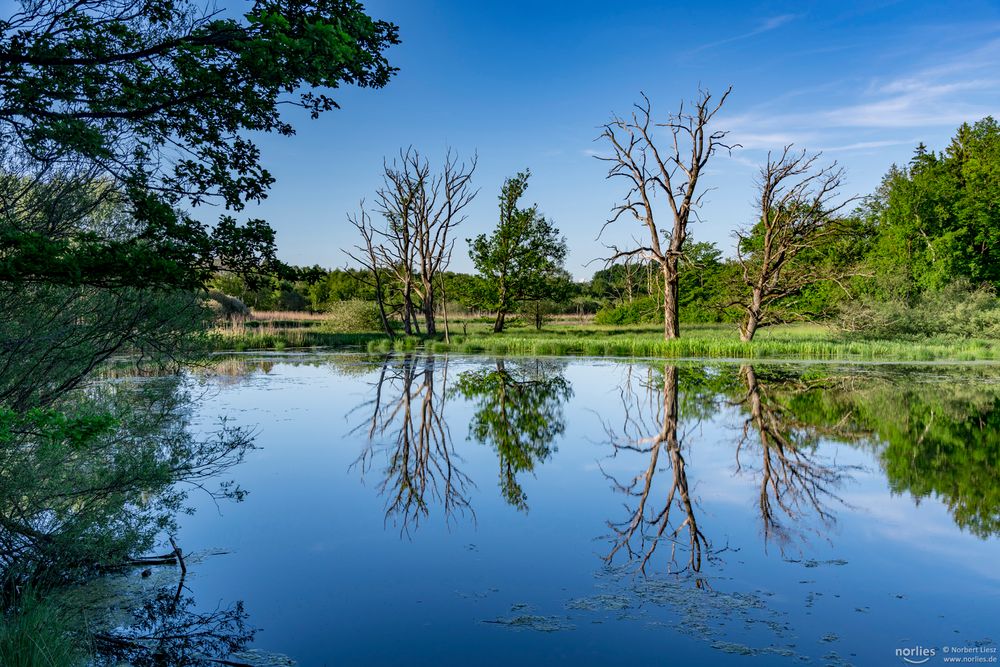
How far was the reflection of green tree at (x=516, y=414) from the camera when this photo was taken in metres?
10.6

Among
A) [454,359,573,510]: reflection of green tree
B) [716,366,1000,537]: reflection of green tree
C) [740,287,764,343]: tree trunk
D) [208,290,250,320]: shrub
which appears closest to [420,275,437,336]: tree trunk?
[208,290,250,320]: shrub

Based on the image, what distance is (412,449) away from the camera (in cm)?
1159

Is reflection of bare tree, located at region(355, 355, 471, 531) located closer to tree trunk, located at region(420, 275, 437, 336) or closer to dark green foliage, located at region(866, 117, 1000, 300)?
tree trunk, located at region(420, 275, 437, 336)

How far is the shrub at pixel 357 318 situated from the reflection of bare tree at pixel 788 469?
2726 cm

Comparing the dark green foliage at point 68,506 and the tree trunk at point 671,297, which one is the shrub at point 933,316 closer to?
the tree trunk at point 671,297

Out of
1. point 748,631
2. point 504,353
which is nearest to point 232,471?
point 748,631

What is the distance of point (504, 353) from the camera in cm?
3023

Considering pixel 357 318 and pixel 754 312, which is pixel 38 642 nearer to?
pixel 754 312

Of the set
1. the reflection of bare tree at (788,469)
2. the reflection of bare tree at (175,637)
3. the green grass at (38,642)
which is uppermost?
the green grass at (38,642)

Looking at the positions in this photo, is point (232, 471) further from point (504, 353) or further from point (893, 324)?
point (893, 324)

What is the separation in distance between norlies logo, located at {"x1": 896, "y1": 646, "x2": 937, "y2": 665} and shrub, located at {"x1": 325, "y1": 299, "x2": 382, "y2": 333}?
35902mm

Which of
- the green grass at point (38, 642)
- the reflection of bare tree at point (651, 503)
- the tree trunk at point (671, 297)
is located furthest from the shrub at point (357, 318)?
the green grass at point (38, 642)

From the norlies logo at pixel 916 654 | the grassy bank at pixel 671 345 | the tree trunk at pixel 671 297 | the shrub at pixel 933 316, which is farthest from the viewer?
the shrub at pixel 933 316

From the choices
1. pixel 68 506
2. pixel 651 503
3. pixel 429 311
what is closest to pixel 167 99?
pixel 68 506
